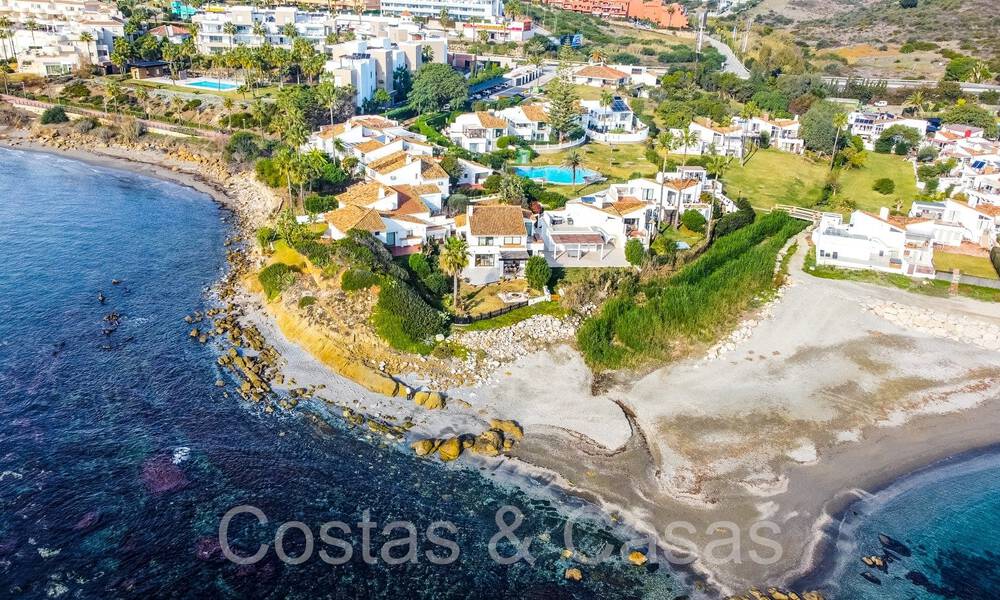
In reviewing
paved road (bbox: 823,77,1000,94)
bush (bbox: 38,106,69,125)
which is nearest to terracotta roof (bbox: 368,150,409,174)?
bush (bbox: 38,106,69,125)

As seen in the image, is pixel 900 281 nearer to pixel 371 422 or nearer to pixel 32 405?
pixel 371 422

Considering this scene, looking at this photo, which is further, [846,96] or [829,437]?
[846,96]

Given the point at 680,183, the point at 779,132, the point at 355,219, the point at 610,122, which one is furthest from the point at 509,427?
the point at 779,132

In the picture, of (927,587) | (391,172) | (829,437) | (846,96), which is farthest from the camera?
(846,96)

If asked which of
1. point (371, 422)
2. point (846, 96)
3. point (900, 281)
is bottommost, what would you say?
point (371, 422)

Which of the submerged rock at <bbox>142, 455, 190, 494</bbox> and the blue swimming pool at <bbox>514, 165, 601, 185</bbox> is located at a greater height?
the blue swimming pool at <bbox>514, 165, 601, 185</bbox>

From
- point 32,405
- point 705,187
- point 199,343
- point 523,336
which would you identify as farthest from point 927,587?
point 705,187

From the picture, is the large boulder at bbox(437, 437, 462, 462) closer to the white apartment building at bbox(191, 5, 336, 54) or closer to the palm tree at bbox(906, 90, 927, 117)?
the white apartment building at bbox(191, 5, 336, 54)
